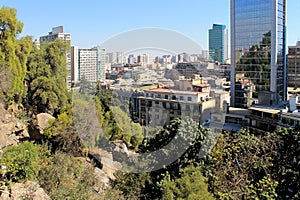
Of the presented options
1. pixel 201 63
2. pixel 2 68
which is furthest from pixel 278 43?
pixel 2 68

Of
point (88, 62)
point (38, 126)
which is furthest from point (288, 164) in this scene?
point (88, 62)

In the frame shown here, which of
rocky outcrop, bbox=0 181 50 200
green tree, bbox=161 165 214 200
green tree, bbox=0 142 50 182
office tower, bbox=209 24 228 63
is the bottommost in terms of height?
green tree, bbox=161 165 214 200

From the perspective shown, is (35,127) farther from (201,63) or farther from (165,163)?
(201,63)

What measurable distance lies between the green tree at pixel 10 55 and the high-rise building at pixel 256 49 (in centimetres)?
857

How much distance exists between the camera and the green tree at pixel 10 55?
4977 mm

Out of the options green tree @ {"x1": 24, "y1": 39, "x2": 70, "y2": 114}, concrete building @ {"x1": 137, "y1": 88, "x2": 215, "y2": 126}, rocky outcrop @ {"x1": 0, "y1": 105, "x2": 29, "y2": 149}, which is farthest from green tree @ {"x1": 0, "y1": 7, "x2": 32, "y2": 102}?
concrete building @ {"x1": 137, "y1": 88, "x2": 215, "y2": 126}

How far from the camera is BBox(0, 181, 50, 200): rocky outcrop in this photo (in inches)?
99.9

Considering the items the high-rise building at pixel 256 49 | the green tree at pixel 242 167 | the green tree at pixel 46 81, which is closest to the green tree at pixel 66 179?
the green tree at pixel 242 167

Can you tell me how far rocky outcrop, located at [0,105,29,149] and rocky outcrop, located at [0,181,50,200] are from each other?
1.31m

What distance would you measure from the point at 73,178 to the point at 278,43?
10.1 metres

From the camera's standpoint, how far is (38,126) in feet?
16.7

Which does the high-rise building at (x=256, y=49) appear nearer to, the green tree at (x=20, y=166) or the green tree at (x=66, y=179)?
the green tree at (x=66, y=179)

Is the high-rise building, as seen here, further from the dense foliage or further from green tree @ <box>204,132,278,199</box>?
green tree @ <box>204,132,278,199</box>

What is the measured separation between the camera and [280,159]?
11.6ft
